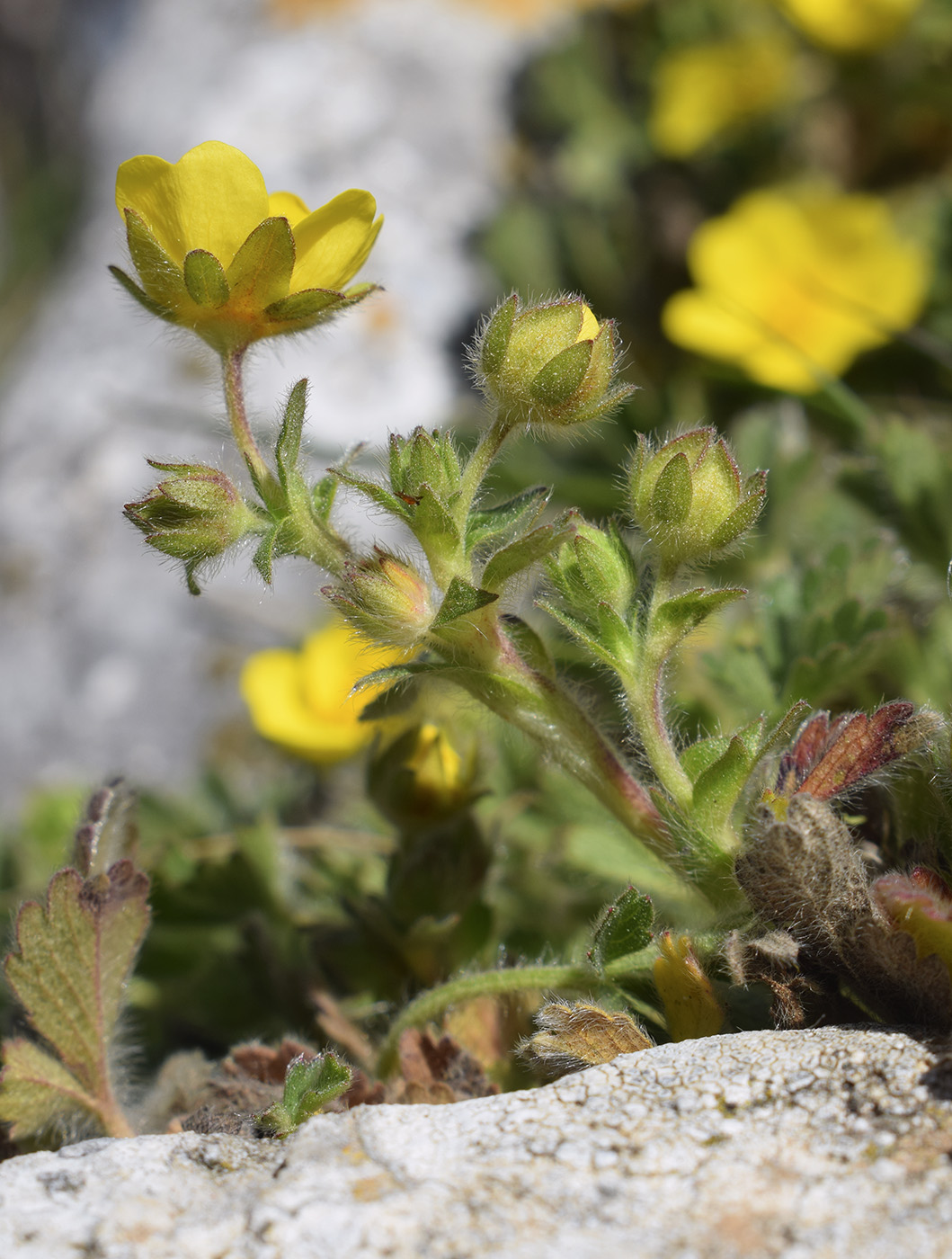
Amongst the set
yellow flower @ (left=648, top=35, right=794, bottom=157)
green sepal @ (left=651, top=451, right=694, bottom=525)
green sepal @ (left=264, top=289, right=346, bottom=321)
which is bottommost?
green sepal @ (left=651, top=451, right=694, bottom=525)

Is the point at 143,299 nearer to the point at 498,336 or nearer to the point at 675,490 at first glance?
the point at 498,336

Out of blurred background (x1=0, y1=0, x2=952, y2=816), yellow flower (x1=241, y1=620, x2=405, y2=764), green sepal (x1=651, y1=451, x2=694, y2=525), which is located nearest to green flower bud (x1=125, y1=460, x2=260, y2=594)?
green sepal (x1=651, y1=451, x2=694, y2=525)

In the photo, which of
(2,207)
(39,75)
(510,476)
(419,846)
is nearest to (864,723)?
(419,846)

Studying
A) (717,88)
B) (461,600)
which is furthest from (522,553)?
(717,88)

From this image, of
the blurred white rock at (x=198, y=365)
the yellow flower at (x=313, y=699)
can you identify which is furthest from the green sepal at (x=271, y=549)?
the blurred white rock at (x=198, y=365)

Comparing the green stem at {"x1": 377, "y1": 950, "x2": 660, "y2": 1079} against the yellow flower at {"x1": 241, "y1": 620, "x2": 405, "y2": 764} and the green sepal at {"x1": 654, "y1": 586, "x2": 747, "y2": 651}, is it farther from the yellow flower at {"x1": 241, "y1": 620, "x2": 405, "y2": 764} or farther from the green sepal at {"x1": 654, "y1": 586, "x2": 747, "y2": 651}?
the yellow flower at {"x1": 241, "y1": 620, "x2": 405, "y2": 764}

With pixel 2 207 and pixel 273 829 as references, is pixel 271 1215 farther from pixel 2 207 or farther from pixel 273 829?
pixel 2 207

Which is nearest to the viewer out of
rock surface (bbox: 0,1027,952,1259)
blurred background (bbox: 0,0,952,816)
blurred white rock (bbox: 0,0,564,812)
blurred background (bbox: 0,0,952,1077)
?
rock surface (bbox: 0,1027,952,1259)

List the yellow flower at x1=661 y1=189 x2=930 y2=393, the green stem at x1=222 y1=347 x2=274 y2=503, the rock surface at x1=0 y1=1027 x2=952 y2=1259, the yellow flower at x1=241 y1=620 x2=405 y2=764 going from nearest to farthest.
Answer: the rock surface at x1=0 y1=1027 x2=952 y2=1259 → the green stem at x1=222 y1=347 x2=274 y2=503 → the yellow flower at x1=241 y1=620 x2=405 y2=764 → the yellow flower at x1=661 y1=189 x2=930 y2=393
